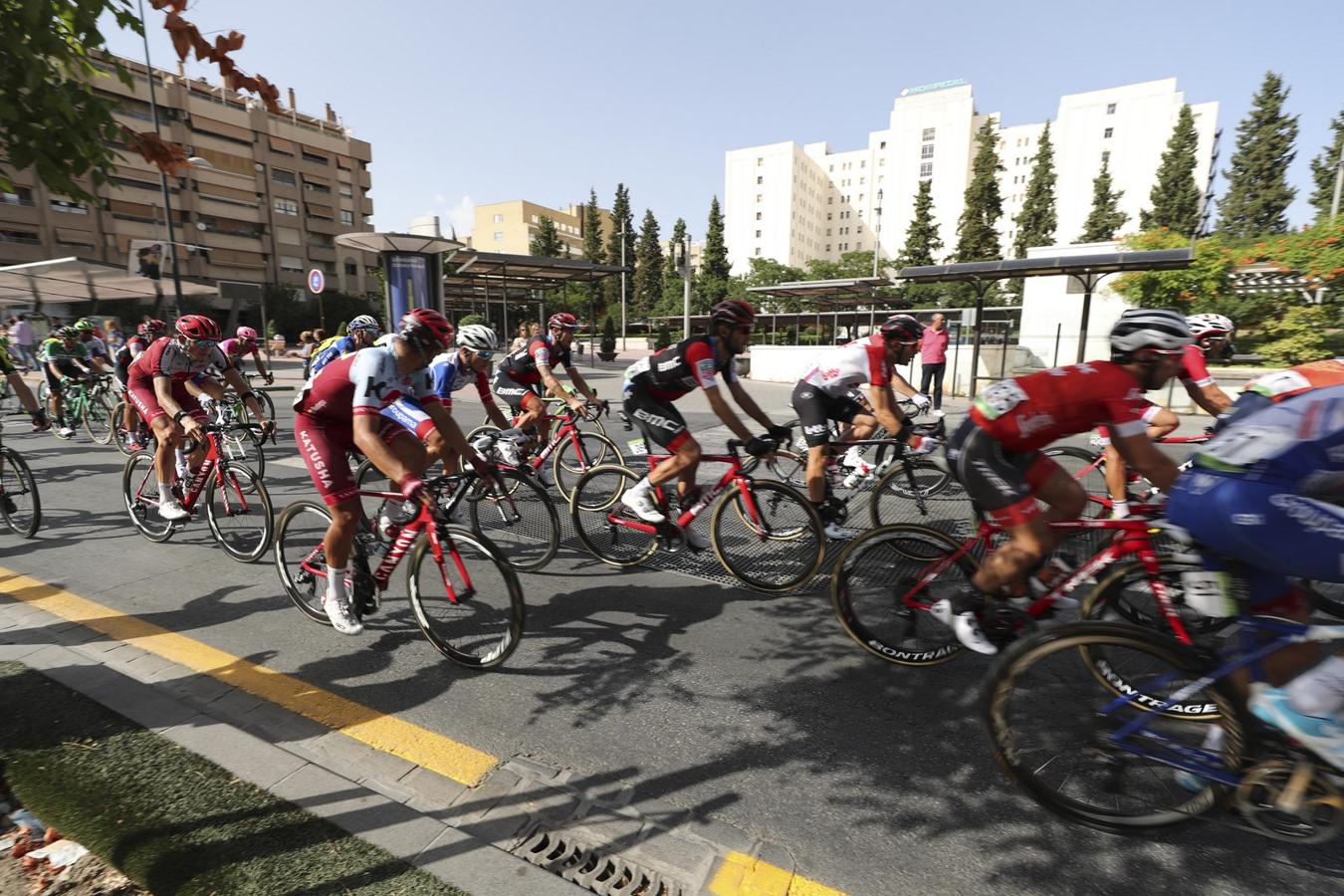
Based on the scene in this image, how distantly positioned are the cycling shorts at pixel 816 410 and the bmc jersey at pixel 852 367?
0.07m

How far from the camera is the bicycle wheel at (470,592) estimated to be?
138 inches

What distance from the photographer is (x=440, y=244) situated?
658 inches

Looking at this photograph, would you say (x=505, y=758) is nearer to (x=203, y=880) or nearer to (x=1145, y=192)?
(x=203, y=880)

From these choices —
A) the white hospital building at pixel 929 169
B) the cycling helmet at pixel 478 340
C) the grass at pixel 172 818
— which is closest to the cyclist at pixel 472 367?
the cycling helmet at pixel 478 340

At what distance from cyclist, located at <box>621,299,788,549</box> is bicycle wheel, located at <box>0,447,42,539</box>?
216 inches

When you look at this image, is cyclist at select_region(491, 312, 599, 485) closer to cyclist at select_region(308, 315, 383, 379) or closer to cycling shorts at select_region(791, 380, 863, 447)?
cyclist at select_region(308, 315, 383, 379)

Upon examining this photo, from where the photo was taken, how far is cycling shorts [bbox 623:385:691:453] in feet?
16.7

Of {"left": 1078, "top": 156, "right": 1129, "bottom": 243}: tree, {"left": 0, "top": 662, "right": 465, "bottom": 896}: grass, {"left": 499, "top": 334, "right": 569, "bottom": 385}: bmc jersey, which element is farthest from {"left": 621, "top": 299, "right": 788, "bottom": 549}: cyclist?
{"left": 1078, "top": 156, "right": 1129, "bottom": 243}: tree

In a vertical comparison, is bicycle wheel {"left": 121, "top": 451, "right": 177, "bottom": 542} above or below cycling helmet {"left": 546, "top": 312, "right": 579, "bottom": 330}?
below

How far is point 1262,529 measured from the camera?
2219 millimetres

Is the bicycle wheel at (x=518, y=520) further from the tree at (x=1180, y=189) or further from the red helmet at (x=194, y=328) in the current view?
the tree at (x=1180, y=189)

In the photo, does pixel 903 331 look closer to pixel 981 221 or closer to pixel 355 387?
pixel 355 387

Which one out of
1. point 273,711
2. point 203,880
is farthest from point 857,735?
point 273,711

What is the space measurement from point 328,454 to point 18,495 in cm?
468
